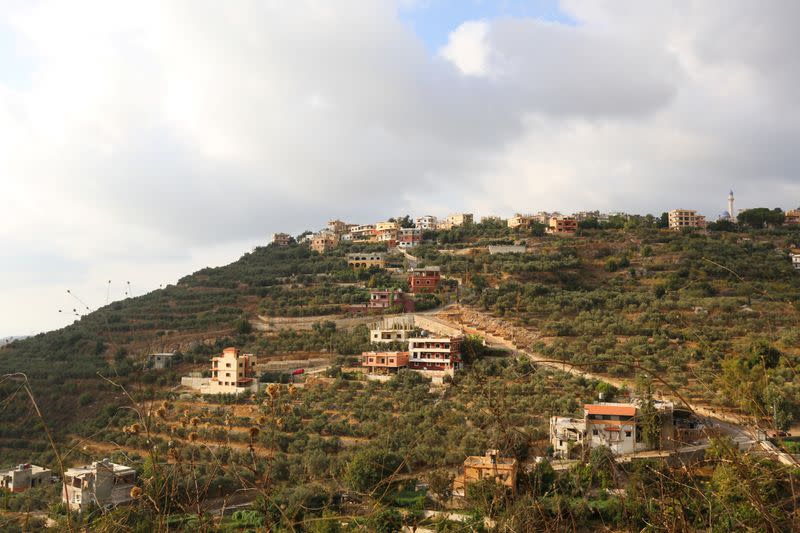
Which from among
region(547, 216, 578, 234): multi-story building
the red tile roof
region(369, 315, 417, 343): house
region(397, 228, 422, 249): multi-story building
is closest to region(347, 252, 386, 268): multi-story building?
region(397, 228, 422, 249): multi-story building

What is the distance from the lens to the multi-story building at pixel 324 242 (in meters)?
53.6

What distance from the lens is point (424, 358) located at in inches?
1055

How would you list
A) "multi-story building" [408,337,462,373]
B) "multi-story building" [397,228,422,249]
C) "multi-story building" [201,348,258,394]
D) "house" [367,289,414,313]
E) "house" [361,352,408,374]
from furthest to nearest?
"multi-story building" [397,228,422,249]
"house" [367,289,414,313]
"house" [361,352,408,374]
"multi-story building" [408,337,462,373]
"multi-story building" [201,348,258,394]

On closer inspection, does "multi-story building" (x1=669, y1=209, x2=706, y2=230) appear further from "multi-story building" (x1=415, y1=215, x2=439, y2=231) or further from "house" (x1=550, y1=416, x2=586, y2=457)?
"house" (x1=550, y1=416, x2=586, y2=457)

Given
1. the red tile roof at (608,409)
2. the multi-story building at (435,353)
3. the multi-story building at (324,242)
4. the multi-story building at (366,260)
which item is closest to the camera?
the red tile roof at (608,409)

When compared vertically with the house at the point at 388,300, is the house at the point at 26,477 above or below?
below

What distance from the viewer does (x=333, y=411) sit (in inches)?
888

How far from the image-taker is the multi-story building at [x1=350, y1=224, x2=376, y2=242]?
181 feet

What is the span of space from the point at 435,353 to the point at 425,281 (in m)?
11.1

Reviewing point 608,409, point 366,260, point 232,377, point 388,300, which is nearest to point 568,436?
point 608,409

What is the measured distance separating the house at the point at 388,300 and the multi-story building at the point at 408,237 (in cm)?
1584

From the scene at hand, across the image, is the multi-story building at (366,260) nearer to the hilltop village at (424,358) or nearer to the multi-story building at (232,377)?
the hilltop village at (424,358)

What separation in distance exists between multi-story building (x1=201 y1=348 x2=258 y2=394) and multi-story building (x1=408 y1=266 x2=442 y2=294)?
13.0 m

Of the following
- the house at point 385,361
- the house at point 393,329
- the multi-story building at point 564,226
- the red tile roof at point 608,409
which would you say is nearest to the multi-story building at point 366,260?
the house at point 393,329
